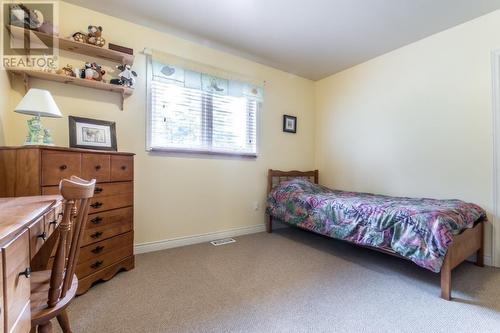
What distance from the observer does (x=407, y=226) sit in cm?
188

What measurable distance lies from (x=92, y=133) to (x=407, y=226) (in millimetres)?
2768

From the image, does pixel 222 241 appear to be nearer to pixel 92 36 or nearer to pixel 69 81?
pixel 69 81

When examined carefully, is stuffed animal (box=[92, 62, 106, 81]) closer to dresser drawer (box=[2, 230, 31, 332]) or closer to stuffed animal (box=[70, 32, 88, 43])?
stuffed animal (box=[70, 32, 88, 43])


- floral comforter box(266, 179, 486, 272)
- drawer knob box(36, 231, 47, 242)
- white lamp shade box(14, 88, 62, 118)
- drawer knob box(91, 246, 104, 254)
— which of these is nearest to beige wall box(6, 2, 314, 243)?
white lamp shade box(14, 88, 62, 118)

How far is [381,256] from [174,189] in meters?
2.36

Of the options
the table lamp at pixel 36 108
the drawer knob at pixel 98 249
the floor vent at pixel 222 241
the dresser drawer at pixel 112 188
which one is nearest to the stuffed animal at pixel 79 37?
the table lamp at pixel 36 108

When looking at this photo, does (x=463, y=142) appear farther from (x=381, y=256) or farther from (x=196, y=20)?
(x=196, y=20)

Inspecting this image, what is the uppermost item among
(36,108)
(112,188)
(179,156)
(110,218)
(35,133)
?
(36,108)

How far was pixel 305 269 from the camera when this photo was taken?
222 centimetres

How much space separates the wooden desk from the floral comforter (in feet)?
7.20

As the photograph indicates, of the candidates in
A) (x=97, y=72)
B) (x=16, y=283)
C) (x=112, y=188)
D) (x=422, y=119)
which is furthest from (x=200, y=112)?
(x=422, y=119)

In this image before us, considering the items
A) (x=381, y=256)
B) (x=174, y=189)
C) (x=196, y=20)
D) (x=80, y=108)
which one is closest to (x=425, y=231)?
(x=381, y=256)

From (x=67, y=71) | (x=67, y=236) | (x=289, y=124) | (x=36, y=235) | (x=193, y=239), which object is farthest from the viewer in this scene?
(x=289, y=124)

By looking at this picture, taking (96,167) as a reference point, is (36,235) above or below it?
below
